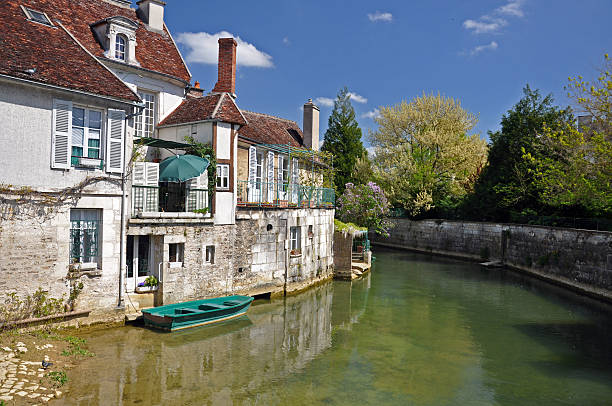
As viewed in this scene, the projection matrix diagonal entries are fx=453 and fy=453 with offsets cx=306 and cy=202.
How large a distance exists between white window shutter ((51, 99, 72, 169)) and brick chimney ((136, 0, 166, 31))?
9455 millimetres

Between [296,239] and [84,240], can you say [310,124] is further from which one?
[84,240]

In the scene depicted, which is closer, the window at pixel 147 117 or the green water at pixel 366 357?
the green water at pixel 366 357

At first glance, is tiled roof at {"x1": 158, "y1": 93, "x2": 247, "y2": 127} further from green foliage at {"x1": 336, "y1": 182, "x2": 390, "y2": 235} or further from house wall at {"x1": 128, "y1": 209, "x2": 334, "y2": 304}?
green foliage at {"x1": 336, "y1": 182, "x2": 390, "y2": 235}

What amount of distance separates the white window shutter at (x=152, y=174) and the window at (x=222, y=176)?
2561 mm

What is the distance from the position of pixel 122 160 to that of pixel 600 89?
61.8 ft

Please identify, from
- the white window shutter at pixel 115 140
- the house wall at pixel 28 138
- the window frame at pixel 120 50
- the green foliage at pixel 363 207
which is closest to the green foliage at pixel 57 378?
the house wall at pixel 28 138

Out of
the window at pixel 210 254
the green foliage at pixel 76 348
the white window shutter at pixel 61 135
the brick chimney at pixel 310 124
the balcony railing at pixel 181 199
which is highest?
the brick chimney at pixel 310 124

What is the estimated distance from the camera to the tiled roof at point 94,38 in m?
17.0

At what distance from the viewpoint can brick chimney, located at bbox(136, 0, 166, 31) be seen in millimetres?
20594

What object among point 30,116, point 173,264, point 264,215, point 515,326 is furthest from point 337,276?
point 30,116

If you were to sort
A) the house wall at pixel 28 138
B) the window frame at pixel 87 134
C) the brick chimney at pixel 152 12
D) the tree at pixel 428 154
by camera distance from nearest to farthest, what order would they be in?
the house wall at pixel 28 138, the window frame at pixel 87 134, the brick chimney at pixel 152 12, the tree at pixel 428 154

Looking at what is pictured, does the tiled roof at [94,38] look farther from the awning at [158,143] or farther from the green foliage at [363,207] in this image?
the green foliage at [363,207]

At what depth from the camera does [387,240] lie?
4406 centimetres

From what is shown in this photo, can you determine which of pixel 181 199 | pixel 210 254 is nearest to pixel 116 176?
pixel 181 199
